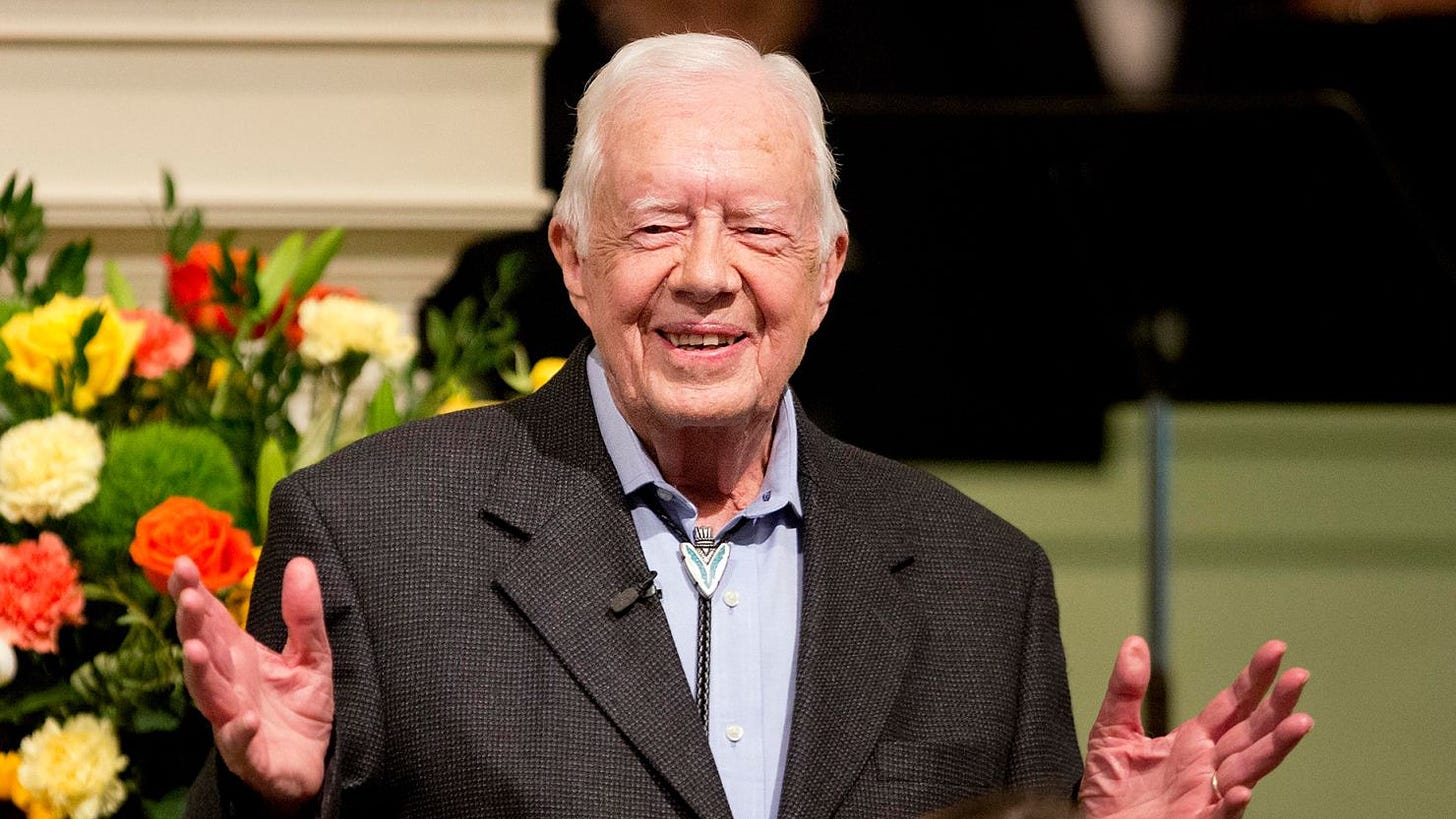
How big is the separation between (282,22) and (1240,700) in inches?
62.0

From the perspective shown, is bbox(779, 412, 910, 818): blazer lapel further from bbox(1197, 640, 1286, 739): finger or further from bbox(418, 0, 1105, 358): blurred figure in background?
bbox(418, 0, 1105, 358): blurred figure in background

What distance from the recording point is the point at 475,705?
69.6 inches

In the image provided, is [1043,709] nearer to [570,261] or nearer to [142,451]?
[570,261]

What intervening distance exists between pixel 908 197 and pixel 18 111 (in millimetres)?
1781

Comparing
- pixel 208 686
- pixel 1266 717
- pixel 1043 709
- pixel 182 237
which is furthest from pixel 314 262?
pixel 1266 717

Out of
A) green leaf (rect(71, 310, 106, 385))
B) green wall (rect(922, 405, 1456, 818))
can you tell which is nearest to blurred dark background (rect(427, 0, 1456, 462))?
green wall (rect(922, 405, 1456, 818))

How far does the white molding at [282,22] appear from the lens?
2.53 meters

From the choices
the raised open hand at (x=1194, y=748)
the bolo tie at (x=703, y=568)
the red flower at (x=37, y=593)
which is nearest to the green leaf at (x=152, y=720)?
the red flower at (x=37, y=593)

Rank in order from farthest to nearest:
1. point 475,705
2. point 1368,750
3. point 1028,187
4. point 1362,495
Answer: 1. point 1362,495
2. point 1368,750
3. point 1028,187
4. point 475,705

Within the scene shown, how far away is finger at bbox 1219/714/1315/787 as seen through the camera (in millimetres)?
1669

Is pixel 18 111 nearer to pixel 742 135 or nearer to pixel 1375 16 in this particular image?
pixel 742 135

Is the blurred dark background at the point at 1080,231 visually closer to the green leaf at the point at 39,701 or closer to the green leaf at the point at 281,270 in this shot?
the green leaf at the point at 281,270

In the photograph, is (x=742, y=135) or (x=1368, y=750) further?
(x=1368, y=750)

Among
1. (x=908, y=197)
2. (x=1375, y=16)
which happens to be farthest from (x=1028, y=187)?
(x=1375, y=16)
